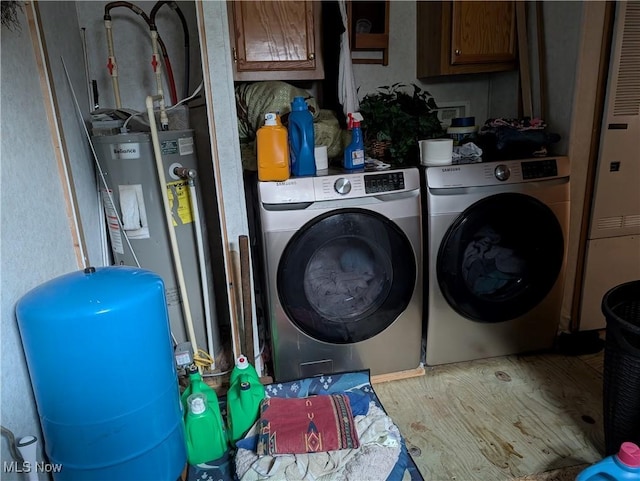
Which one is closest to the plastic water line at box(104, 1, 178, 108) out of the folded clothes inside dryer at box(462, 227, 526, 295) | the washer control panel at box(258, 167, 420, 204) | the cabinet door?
the washer control panel at box(258, 167, 420, 204)

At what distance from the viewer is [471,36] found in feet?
7.36

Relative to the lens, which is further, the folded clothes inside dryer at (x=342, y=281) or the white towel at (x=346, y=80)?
the white towel at (x=346, y=80)

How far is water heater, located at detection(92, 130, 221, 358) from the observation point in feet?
5.71

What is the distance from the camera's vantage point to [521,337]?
2049 mm

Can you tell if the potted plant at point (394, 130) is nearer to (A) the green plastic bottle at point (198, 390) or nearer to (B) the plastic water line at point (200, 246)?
(B) the plastic water line at point (200, 246)

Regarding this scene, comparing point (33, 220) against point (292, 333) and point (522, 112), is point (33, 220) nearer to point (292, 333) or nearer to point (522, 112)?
point (292, 333)

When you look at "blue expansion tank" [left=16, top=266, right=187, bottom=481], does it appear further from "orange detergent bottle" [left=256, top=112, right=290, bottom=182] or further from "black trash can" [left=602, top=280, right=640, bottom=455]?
"black trash can" [left=602, top=280, right=640, bottom=455]

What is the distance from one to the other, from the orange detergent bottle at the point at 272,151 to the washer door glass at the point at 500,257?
752mm

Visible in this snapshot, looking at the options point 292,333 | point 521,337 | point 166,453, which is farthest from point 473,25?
point 166,453

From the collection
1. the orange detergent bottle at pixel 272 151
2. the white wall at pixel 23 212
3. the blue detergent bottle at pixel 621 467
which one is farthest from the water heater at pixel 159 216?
the blue detergent bottle at pixel 621 467

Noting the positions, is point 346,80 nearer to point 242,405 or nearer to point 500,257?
point 500,257

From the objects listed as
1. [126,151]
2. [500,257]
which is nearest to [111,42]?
[126,151]

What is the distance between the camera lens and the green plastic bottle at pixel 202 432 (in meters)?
1.45

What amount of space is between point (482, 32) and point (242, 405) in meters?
2.12
